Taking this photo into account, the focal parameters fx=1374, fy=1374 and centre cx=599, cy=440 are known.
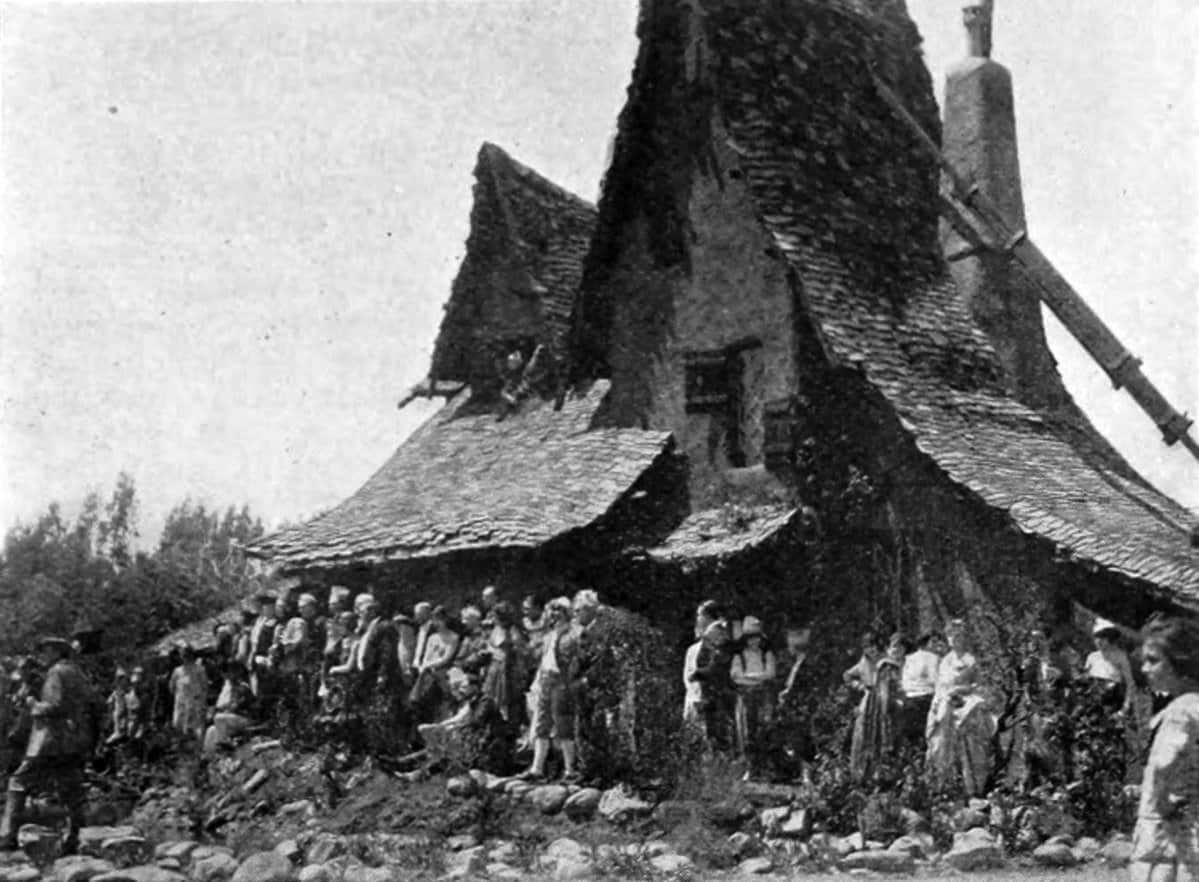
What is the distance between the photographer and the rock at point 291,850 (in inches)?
452

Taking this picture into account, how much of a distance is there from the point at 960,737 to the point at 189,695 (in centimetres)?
983

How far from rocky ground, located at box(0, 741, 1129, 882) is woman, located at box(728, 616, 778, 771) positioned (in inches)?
24.1

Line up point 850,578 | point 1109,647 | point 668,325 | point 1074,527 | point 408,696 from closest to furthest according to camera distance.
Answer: point 1109,647 < point 1074,527 < point 850,578 < point 408,696 < point 668,325

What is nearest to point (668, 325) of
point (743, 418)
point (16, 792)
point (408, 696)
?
point (743, 418)

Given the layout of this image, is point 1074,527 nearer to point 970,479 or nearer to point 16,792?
point 970,479

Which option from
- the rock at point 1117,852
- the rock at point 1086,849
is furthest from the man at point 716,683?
the rock at point 1117,852

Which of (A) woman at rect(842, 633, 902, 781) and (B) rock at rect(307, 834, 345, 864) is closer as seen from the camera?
(B) rock at rect(307, 834, 345, 864)

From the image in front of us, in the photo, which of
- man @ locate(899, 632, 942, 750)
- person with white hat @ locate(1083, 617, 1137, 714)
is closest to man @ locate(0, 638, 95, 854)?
man @ locate(899, 632, 942, 750)

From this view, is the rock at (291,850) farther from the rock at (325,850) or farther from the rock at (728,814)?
the rock at (728,814)

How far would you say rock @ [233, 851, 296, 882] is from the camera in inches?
424

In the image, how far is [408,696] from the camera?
14781mm

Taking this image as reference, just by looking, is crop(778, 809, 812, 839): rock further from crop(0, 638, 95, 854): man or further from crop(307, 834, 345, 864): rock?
crop(0, 638, 95, 854): man

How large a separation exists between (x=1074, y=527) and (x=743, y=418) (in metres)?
4.49

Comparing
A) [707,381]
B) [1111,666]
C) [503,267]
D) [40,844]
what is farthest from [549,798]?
[503,267]
